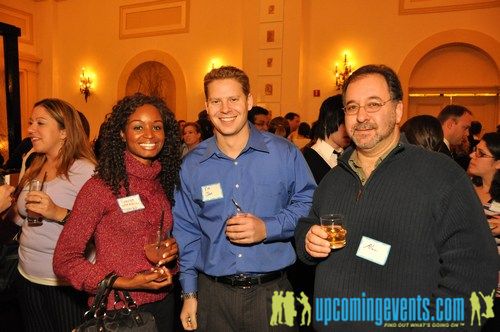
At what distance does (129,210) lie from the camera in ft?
6.03

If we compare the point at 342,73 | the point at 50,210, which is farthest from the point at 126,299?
the point at 342,73

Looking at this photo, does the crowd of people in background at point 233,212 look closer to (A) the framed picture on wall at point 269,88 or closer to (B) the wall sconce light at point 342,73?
(B) the wall sconce light at point 342,73

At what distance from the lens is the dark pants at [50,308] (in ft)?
7.39

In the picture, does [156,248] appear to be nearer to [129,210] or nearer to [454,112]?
[129,210]

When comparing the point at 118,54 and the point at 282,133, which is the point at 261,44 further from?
the point at 118,54

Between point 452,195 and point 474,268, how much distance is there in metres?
0.27

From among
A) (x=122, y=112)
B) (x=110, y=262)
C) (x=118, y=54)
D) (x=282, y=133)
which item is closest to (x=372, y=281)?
(x=110, y=262)

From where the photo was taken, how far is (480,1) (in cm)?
761

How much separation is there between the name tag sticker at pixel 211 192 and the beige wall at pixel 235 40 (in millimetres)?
6857

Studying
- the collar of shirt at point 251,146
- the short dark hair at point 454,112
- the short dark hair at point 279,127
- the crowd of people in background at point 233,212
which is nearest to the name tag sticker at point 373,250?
the crowd of people in background at point 233,212

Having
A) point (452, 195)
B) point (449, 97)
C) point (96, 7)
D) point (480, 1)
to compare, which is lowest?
point (452, 195)

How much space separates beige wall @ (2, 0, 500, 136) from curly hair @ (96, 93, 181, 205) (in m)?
6.73

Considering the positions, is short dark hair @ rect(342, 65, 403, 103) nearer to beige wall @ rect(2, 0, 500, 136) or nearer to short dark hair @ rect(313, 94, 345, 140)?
short dark hair @ rect(313, 94, 345, 140)

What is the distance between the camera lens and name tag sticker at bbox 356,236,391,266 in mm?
1508
